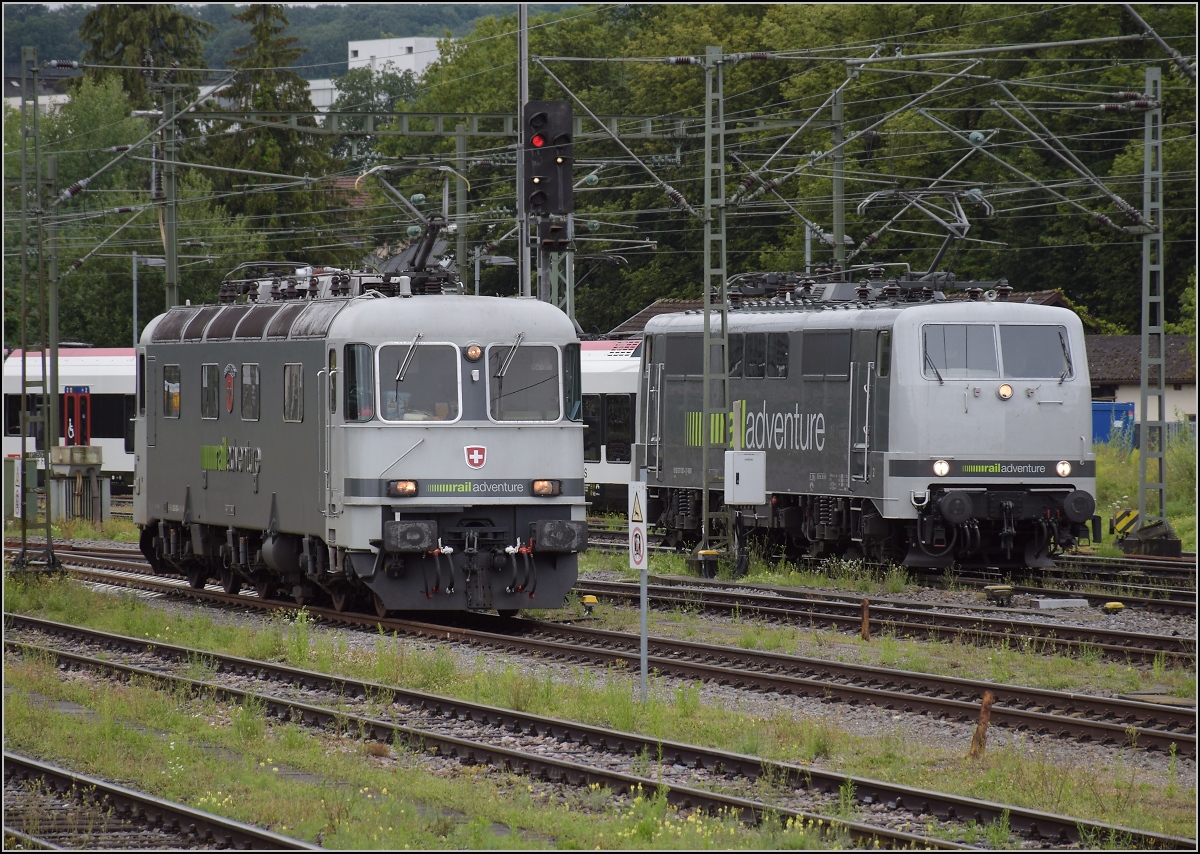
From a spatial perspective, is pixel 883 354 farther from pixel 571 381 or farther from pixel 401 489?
pixel 401 489

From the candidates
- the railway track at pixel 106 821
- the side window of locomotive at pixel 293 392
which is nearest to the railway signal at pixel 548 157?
the side window of locomotive at pixel 293 392

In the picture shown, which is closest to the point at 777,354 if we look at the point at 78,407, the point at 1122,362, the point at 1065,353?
the point at 1065,353

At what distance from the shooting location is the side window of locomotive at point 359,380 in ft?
61.2

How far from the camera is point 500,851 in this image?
9414 millimetres

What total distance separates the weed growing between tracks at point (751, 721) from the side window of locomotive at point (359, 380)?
2.28m

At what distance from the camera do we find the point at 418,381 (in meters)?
18.8

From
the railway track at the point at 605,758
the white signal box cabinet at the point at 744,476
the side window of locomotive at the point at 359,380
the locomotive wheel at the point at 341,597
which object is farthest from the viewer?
the white signal box cabinet at the point at 744,476

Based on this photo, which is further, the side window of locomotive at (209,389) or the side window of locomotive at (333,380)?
the side window of locomotive at (209,389)

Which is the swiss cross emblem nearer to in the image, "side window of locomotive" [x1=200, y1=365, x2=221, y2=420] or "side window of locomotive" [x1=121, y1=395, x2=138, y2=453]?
"side window of locomotive" [x1=200, y1=365, x2=221, y2=420]

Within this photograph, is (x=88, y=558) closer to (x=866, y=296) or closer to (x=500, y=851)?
(x=866, y=296)

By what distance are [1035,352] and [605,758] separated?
12.4m

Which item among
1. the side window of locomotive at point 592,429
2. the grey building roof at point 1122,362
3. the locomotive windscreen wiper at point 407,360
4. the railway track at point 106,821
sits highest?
the grey building roof at point 1122,362

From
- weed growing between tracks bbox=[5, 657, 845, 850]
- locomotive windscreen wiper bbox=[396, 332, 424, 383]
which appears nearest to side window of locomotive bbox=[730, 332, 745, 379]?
locomotive windscreen wiper bbox=[396, 332, 424, 383]

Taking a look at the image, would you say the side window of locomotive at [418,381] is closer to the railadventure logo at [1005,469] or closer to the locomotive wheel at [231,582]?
the locomotive wheel at [231,582]
